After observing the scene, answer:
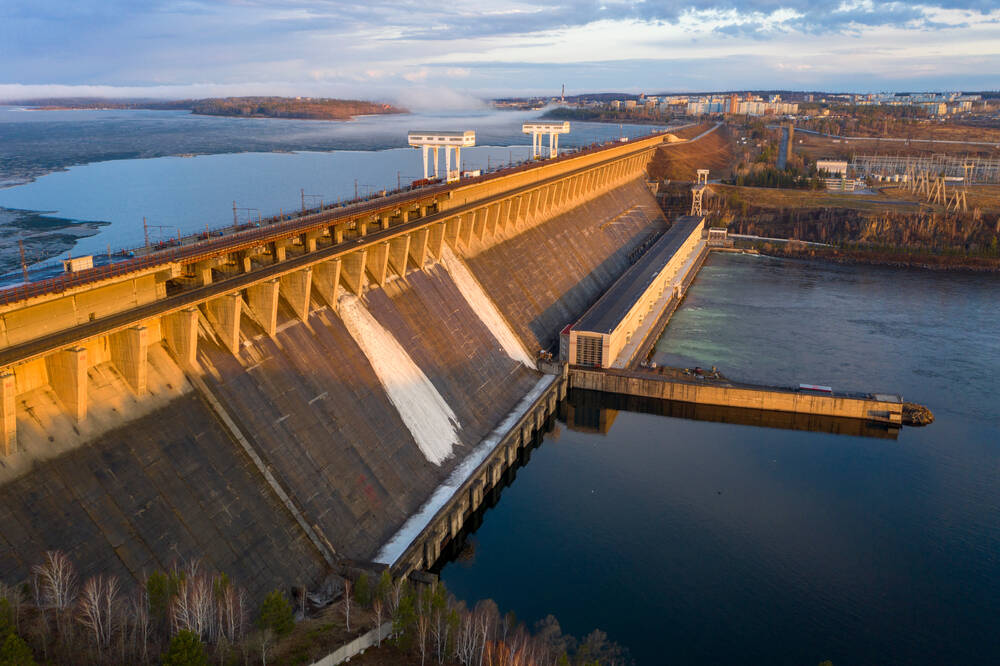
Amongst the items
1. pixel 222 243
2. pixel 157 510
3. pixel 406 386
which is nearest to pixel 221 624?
pixel 157 510

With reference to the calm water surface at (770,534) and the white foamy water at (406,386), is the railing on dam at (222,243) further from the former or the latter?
the calm water surface at (770,534)

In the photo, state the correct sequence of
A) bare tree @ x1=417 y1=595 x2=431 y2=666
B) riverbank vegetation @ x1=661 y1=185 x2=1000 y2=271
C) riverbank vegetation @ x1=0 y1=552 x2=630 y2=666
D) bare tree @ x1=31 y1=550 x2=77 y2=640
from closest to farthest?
1. riverbank vegetation @ x1=0 y1=552 x2=630 y2=666
2. bare tree @ x1=31 y1=550 x2=77 y2=640
3. bare tree @ x1=417 y1=595 x2=431 y2=666
4. riverbank vegetation @ x1=661 y1=185 x2=1000 y2=271

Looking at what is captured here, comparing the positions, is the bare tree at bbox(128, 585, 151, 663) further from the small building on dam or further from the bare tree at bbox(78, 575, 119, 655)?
the small building on dam

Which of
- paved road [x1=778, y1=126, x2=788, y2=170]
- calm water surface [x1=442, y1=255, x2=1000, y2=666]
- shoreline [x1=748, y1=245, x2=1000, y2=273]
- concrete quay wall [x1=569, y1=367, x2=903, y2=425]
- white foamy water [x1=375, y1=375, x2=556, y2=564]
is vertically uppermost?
paved road [x1=778, y1=126, x2=788, y2=170]

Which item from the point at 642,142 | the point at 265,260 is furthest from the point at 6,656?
the point at 642,142

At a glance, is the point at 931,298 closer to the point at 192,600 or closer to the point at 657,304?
the point at 657,304

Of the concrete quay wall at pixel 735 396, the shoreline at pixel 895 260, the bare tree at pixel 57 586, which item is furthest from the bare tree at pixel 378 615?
the shoreline at pixel 895 260

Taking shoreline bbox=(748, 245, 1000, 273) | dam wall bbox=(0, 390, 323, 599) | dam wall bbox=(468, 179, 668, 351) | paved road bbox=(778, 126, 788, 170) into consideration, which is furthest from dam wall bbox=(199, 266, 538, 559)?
paved road bbox=(778, 126, 788, 170)
